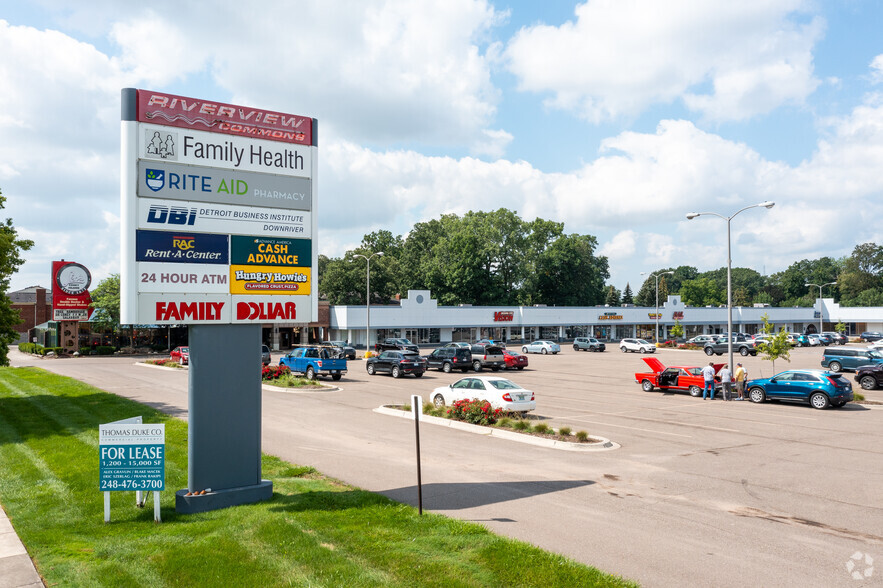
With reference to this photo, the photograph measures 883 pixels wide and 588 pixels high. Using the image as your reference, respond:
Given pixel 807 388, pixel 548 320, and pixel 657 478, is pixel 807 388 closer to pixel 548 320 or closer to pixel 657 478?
pixel 657 478

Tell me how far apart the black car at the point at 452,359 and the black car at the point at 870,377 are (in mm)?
20935

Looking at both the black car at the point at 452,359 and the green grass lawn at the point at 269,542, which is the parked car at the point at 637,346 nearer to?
the black car at the point at 452,359

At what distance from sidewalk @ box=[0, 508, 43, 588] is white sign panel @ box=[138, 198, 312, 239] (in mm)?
4862

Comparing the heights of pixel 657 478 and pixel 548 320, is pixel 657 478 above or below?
below

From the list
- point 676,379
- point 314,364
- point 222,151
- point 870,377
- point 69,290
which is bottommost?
point 870,377

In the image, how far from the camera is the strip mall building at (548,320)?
71.5m

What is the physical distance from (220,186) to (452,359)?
29.6 metres

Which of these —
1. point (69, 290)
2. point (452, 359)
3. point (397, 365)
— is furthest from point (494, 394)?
point (69, 290)

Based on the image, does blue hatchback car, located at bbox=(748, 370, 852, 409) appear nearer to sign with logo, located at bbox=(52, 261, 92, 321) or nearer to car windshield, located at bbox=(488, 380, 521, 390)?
car windshield, located at bbox=(488, 380, 521, 390)

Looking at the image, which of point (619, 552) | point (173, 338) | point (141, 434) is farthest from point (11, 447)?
point (173, 338)

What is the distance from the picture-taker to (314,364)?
33.4 metres

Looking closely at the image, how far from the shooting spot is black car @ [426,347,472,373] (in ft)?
129

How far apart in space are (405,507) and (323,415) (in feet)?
38.5

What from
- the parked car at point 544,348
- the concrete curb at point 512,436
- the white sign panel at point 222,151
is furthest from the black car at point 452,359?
the white sign panel at point 222,151
